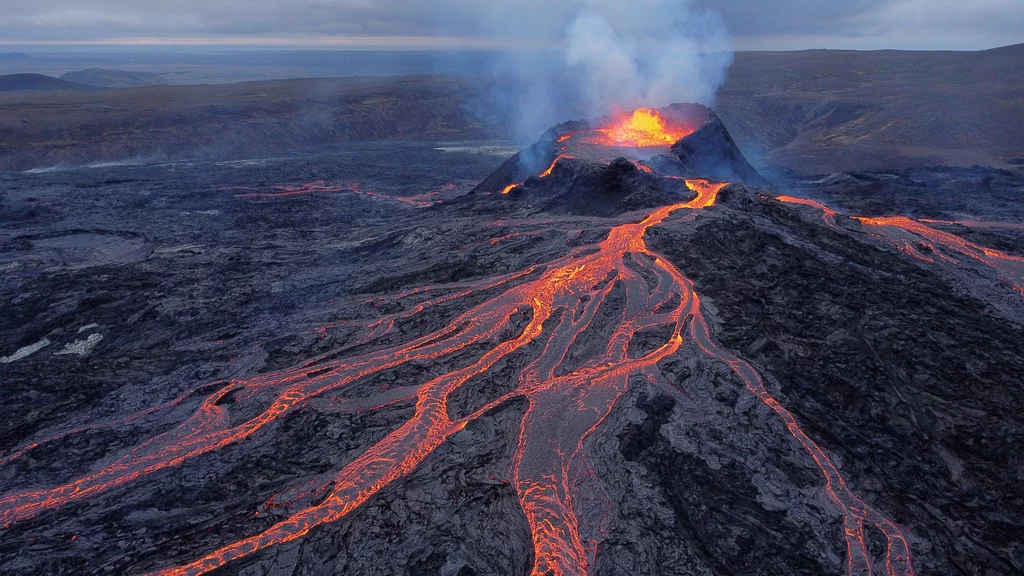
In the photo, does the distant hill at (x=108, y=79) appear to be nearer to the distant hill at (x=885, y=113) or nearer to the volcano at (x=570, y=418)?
the distant hill at (x=885, y=113)

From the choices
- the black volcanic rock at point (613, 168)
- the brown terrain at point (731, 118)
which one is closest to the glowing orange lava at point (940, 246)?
the black volcanic rock at point (613, 168)

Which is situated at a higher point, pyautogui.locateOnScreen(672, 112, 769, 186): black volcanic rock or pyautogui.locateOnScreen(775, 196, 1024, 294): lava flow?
pyautogui.locateOnScreen(672, 112, 769, 186): black volcanic rock

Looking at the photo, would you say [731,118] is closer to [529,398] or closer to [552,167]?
[552,167]

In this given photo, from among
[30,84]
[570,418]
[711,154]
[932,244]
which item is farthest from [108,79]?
[932,244]

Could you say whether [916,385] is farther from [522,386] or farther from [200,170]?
[200,170]

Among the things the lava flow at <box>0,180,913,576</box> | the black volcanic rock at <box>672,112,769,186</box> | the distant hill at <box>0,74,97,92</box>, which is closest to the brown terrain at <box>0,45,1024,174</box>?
the black volcanic rock at <box>672,112,769,186</box>

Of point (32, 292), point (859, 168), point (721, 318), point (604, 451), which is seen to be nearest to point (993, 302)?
point (721, 318)

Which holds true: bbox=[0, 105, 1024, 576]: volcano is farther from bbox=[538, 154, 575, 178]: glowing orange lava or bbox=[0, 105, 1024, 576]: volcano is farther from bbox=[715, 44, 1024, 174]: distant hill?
bbox=[715, 44, 1024, 174]: distant hill
